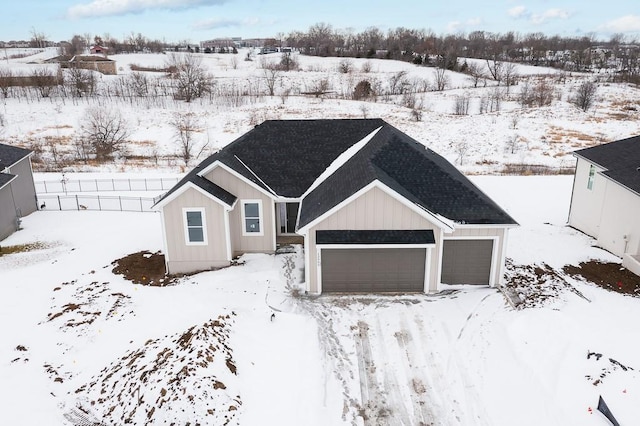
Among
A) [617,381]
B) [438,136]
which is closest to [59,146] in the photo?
[438,136]

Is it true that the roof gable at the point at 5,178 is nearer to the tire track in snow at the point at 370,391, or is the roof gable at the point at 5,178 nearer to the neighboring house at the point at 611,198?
the tire track in snow at the point at 370,391

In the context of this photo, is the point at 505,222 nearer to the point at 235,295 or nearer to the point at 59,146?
the point at 235,295

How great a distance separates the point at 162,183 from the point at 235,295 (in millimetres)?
16548

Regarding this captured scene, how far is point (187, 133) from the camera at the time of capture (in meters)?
39.5

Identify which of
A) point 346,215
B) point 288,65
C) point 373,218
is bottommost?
point 373,218

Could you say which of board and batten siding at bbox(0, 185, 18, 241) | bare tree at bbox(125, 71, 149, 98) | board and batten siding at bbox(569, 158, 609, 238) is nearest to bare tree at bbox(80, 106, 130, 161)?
bare tree at bbox(125, 71, 149, 98)

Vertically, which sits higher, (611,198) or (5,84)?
(5,84)

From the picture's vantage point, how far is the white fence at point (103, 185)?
28.9 metres

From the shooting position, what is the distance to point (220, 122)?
48188mm

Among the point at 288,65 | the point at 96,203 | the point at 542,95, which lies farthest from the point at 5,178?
the point at 288,65

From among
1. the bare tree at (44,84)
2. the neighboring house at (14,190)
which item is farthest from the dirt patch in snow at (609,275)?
the bare tree at (44,84)

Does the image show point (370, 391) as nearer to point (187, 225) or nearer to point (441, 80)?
point (187, 225)

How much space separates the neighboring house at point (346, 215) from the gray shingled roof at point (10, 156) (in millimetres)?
11103

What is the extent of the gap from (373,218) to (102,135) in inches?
1264
